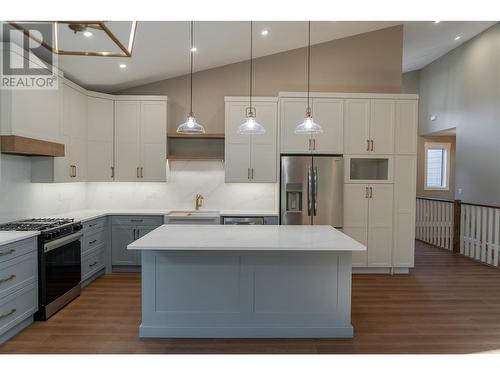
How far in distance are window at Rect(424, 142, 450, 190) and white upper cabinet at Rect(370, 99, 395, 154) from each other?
5014mm

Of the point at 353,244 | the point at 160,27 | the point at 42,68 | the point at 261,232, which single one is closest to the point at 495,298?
the point at 353,244

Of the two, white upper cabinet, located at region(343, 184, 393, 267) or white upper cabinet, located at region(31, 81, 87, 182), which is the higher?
white upper cabinet, located at region(31, 81, 87, 182)

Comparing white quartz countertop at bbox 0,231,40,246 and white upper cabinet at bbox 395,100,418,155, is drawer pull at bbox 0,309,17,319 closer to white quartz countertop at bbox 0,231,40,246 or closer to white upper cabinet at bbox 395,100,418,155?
white quartz countertop at bbox 0,231,40,246

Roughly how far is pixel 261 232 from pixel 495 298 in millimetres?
3072

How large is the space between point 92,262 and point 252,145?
274cm

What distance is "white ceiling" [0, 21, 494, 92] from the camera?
3.74 meters

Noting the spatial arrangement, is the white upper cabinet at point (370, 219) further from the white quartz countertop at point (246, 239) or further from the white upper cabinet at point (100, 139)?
the white upper cabinet at point (100, 139)

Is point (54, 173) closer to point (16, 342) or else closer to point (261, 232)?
point (16, 342)

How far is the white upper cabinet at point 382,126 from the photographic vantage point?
15.9 feet

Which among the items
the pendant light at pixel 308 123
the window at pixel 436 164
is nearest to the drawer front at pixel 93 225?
the pendant light at pixel 308 123

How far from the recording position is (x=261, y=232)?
323cm

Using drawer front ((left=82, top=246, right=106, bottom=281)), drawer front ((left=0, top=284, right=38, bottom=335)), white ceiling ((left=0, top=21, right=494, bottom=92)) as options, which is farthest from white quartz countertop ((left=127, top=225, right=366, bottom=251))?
white ceiling ((left=0, top=21, right=494, bottom=92))

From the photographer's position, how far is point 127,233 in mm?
4809

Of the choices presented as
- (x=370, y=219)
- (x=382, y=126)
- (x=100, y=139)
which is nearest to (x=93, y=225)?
(x=100, y=139)
